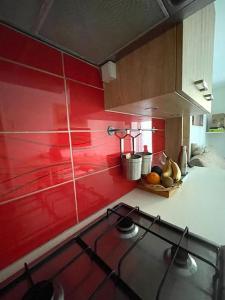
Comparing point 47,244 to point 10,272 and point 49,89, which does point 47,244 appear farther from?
point 49,89

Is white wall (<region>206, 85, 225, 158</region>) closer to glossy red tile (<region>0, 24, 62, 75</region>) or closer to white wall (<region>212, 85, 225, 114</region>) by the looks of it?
white wall (<region>212, 85, 225, 114</region>)

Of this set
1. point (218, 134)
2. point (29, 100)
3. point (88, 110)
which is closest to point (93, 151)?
point (88, 110)

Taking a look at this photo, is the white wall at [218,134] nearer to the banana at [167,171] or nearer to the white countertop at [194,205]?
the white countertop at [194,205]

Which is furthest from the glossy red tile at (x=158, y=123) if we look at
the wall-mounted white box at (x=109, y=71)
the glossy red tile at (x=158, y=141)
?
the wall-mounted white box at (x=109, y=71)

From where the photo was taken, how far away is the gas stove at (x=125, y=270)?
0.31 metres

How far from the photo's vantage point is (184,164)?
42.4 inches

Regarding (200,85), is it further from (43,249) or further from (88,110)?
(43,249)

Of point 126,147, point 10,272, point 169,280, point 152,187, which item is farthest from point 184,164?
point 10,272

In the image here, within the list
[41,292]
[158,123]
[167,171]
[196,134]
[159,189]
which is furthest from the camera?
[196,134]

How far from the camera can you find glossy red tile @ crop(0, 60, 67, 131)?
14.9 inches

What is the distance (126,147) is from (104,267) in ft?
1.79

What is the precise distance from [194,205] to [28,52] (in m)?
0.90

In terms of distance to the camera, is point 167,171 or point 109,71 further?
point 167,171

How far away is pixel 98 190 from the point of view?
646 mm
